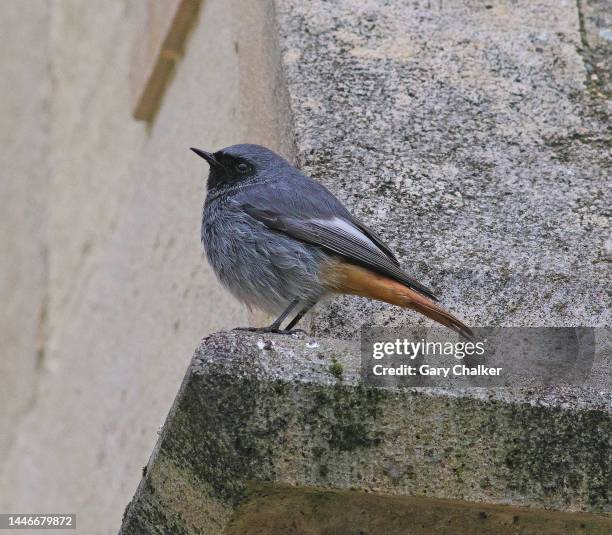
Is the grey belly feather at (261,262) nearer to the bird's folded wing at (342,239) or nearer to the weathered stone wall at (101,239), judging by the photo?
the bird's folded wing at (342,239)

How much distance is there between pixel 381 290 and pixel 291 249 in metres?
0.43

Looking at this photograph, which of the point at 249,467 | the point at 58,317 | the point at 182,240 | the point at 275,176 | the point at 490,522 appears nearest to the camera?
the point at 249,467

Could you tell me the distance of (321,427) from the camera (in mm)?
2469

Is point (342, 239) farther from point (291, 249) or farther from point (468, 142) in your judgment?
point (468, 142)

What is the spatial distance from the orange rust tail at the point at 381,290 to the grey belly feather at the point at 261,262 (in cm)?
6

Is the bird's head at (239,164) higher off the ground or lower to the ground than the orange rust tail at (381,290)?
higher

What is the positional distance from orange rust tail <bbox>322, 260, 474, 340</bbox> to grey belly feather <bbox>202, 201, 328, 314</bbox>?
6 centimetres

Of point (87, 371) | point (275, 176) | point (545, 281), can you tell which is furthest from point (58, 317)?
point (545, 281)

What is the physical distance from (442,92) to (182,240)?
1594mm

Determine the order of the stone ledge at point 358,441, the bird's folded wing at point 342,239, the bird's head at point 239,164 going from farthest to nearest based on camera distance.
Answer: the bird's head at point 239,164, the bird's folded wing at point 342,239, the stone ledge at point 358,441

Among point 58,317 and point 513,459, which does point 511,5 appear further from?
point 58,317

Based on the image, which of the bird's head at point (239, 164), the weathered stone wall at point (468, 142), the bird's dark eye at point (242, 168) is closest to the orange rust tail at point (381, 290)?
the weathered stone wall at point (468, 142)

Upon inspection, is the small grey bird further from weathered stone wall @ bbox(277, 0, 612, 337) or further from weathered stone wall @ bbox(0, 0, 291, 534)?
weathered stone wall @ bbox(0, 0, 291, 534)

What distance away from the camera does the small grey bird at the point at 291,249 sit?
3.49 metres
